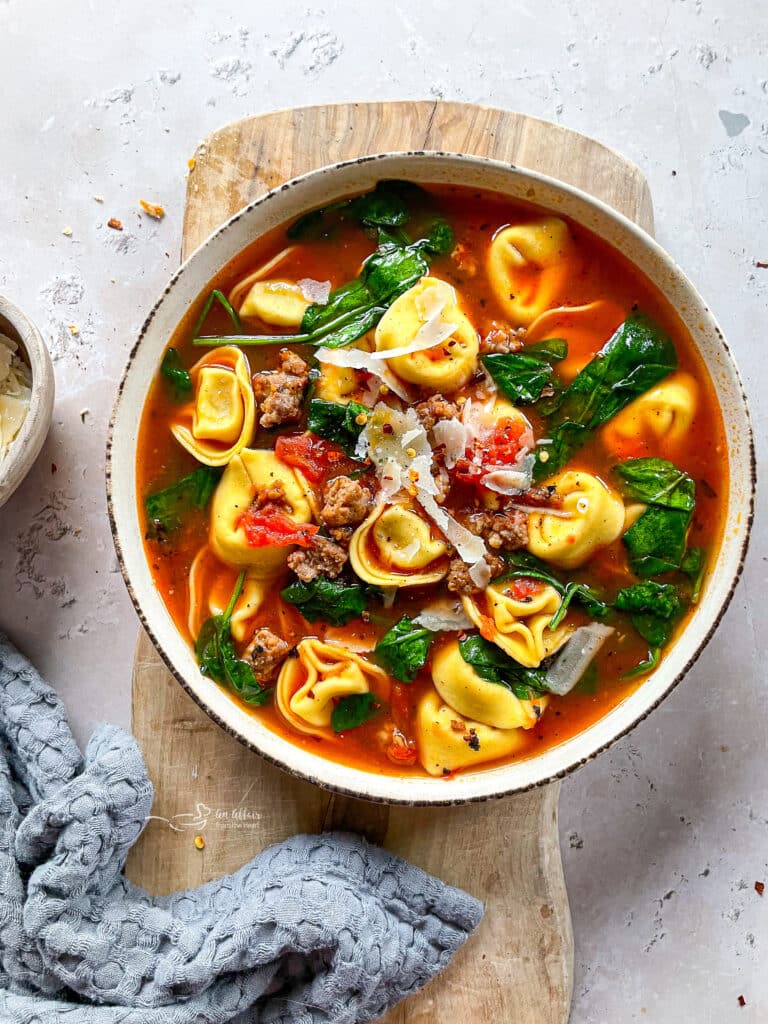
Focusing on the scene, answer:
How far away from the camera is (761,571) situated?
4285 mm

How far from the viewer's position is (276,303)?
3686 mm

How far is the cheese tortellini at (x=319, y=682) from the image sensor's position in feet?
12.2

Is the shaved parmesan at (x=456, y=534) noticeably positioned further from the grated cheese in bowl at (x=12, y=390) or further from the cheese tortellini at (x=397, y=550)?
the grated cheese in bowl at (x=12, y=390)

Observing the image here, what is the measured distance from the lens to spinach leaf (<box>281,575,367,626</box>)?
145 inches

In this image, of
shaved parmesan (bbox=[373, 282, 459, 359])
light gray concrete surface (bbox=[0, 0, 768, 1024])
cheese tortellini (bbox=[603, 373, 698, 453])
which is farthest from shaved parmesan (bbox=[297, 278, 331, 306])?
cheese tortellini (bbox=[603, 373, 698, 453])

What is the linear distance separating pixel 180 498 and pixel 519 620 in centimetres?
144

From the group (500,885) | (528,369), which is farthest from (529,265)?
(500,885)

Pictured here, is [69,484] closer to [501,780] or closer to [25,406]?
[25,406]

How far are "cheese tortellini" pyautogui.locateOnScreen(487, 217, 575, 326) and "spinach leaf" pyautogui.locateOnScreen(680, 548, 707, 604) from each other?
3.63 feet

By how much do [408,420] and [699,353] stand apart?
45.7 inches

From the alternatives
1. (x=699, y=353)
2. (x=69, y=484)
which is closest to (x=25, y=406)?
(x=69, y=484)

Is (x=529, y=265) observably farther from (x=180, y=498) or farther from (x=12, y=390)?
(x=12, y=390)

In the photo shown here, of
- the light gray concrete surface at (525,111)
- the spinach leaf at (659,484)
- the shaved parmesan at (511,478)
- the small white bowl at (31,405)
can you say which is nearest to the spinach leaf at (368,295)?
the shaved parmesan at (511,478)

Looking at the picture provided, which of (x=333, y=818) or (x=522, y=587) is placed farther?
(x=333, y=818)
